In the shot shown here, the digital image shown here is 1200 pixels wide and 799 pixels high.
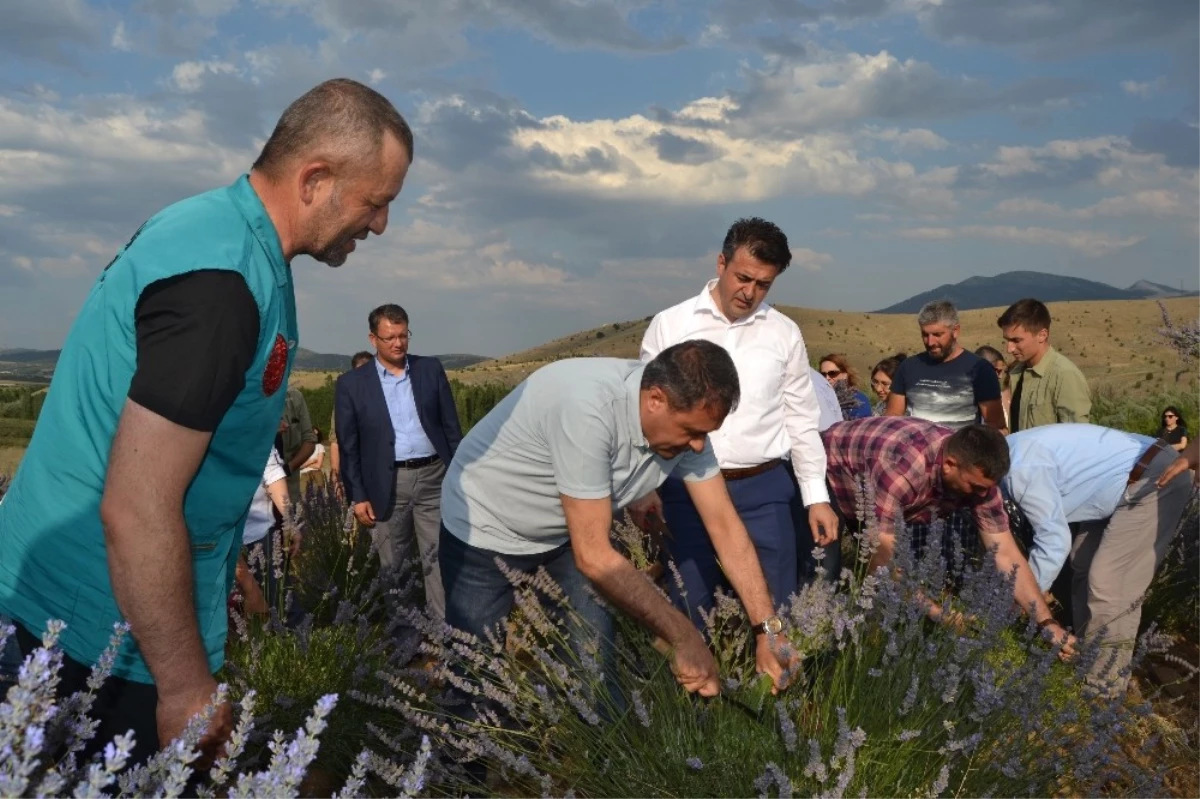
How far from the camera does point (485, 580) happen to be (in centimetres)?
334

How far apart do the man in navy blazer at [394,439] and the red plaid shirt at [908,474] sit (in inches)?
97.9

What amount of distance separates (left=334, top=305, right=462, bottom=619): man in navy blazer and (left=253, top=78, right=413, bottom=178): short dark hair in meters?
4.11

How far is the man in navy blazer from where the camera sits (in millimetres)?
5953

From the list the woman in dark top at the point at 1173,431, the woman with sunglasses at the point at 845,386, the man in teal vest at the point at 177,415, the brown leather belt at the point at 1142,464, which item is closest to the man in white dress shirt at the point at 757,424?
the brown leather belt at the point at 1142,464

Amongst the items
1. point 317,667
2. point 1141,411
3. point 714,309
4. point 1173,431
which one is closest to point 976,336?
point 1141,411

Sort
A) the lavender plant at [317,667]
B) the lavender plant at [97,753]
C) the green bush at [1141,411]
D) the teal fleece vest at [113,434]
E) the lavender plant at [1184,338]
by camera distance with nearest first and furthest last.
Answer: the lavender plant at [97,753] < the teal fleece vest at [113,434] < the lavender plant at [317,667] < the lavender plant at [1184,338] < the green bush at [1141,411]

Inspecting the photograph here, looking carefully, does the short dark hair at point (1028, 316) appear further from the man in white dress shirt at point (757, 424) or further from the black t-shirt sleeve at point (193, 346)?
the black t-shirt sleeve at point (193, 346)

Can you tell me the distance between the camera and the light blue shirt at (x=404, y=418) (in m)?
6.04

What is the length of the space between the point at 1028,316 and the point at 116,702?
5.86m

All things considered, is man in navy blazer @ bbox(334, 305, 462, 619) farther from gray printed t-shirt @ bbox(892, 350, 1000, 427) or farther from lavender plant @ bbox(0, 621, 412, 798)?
A: lavender plant @ bbox(0, 621, 412, 798)

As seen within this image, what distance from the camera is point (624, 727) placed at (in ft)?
8.49

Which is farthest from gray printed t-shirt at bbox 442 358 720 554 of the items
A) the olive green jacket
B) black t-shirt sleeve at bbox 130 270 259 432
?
the olive green jacket

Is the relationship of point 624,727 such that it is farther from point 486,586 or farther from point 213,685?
point 213,685

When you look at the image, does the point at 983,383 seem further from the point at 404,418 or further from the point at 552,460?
the point at 552,460
